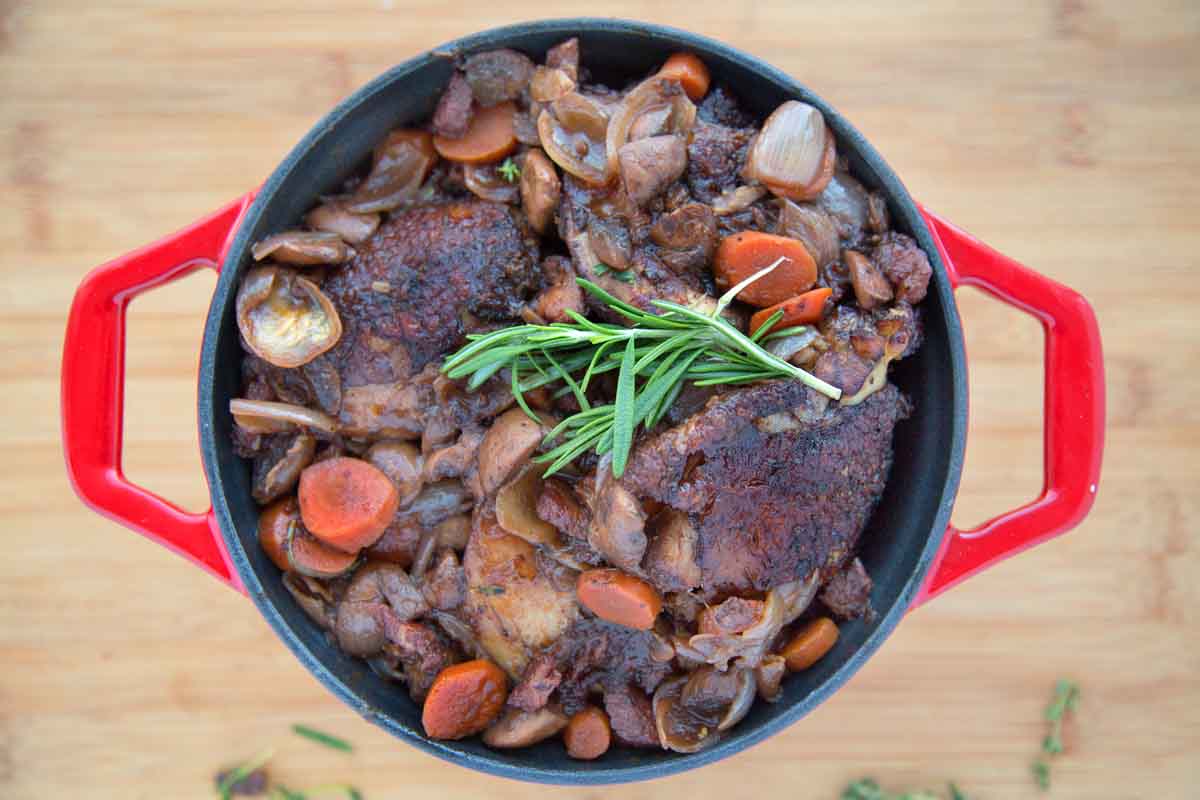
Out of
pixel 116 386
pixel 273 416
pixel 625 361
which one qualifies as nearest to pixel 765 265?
pixel 625 361

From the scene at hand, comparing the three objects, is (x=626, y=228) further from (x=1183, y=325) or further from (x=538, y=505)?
(x=1183, y=325)

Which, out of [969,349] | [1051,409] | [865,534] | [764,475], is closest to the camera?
[764,475]

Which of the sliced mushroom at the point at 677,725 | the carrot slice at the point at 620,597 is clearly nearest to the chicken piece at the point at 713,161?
the carrot slice at the point at 620,597

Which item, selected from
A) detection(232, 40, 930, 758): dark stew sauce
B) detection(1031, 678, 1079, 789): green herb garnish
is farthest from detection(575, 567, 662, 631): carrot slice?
detection(1031, 678, 1079, 789): green herb garnish

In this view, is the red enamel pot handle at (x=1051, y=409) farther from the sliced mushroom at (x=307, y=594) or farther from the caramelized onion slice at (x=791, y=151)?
the sliced mushroom at (x=307, y=594)

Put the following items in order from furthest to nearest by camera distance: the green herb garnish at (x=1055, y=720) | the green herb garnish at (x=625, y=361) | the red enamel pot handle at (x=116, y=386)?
the green herb garnish at (x=1055, y=720) < the red enamel pot handle at (x=116, y=386) < the green herb garnish at (x=625, y=361)

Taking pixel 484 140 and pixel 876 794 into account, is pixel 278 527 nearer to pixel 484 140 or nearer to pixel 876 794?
Answer: pixel 484 140
